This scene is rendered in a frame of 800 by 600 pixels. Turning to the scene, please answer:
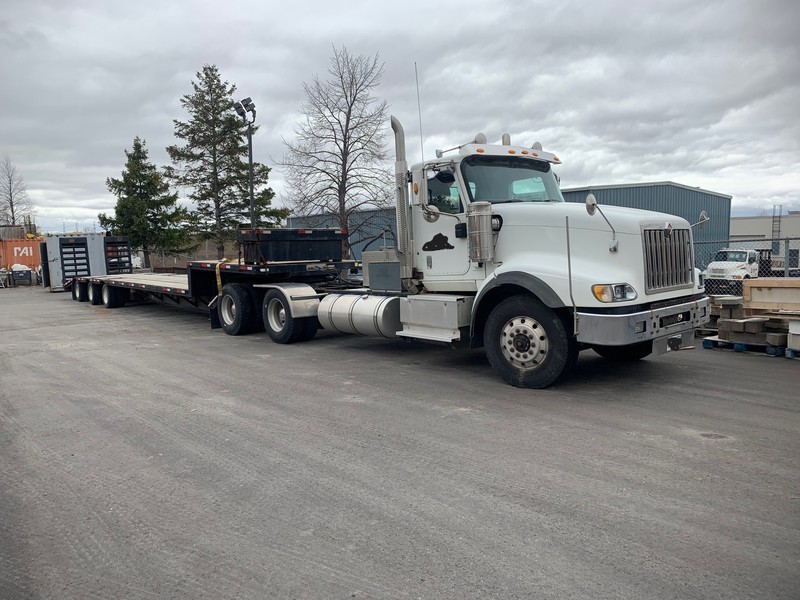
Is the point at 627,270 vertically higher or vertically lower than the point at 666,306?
higher

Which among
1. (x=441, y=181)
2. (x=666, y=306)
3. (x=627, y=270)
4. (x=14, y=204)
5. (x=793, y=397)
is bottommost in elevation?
(x=793, y=397)

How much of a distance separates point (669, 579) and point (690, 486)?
1.29 m

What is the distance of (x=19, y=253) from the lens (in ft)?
131

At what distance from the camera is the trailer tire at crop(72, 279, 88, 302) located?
21.6 meters

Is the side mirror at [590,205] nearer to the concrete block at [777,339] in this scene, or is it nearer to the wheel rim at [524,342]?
the wheel rim at [524,342]

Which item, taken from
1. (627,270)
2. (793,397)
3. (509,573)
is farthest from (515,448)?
(793,397)

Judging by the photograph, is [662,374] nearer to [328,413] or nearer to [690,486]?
[690,486]

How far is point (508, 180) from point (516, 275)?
1.73 m

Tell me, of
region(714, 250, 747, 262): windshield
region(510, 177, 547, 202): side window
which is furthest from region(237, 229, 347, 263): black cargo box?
region(714, 250, 747, 262): windshield

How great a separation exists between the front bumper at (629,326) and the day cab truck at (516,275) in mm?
12

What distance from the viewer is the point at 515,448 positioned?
505cm

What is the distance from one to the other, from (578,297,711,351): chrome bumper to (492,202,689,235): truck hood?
939 millimetres

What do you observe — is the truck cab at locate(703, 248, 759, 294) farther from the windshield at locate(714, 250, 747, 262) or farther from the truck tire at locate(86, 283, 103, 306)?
the truck tire at locate(86, 283, 103, 306)

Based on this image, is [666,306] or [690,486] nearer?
[690,486]
